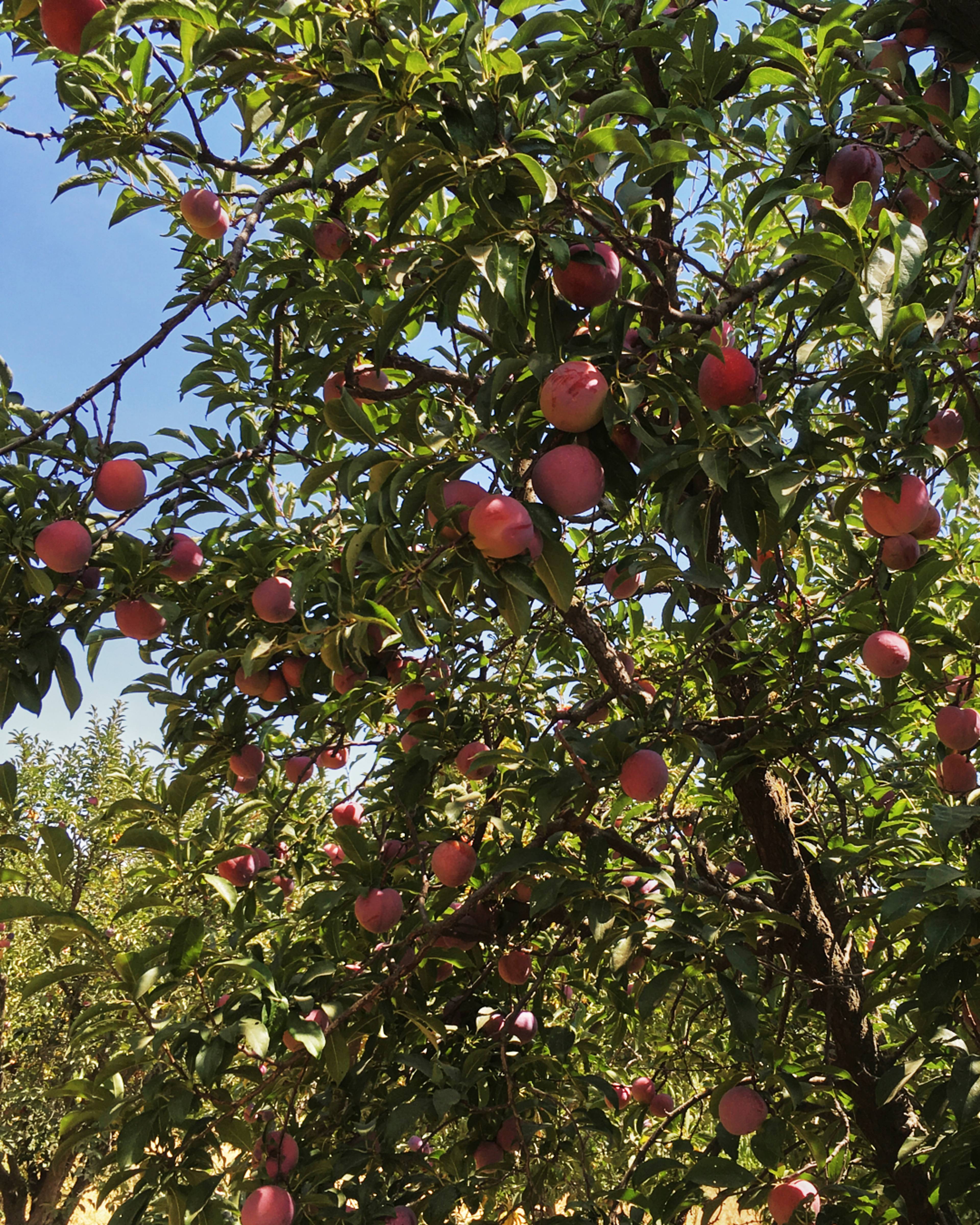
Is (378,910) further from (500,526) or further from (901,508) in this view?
(901,508)

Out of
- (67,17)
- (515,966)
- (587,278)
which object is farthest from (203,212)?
(515,966)

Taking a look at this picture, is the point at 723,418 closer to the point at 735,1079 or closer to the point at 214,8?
the point at 214,8

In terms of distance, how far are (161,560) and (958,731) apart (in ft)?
6.55

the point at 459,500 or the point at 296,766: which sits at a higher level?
the point at 296,766

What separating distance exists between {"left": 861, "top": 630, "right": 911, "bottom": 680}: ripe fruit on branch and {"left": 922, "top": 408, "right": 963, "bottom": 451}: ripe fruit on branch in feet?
1.47

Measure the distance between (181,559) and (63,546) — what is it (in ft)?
1.16

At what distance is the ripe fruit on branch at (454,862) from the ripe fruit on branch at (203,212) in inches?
69.8

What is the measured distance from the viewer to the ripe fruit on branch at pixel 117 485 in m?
2.17

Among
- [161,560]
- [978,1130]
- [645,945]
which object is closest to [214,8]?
[161,560]

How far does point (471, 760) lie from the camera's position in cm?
223

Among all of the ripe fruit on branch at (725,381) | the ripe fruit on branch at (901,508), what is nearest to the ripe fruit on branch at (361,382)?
the ripe fruit on branch at (725,381)

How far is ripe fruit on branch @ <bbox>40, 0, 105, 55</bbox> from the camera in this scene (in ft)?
5.36

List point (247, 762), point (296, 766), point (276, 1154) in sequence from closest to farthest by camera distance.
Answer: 1. point (276, 1154)
2. point (247, 762)
3. point (296, 766)

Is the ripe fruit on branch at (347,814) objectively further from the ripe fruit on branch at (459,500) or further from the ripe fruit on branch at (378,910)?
the ripe fruit on branch at (459,500)
